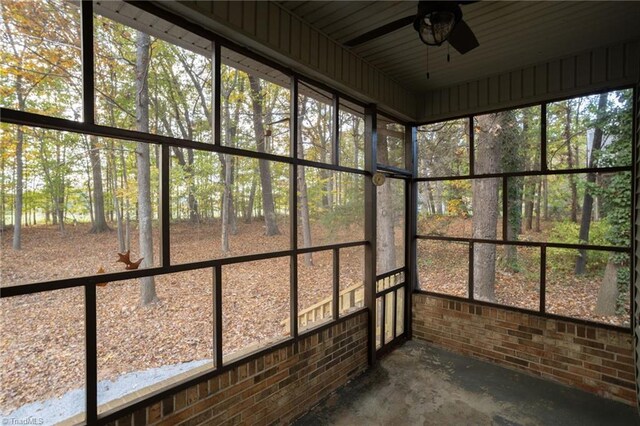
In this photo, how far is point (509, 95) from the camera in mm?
3404

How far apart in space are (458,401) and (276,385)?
1.80 metres

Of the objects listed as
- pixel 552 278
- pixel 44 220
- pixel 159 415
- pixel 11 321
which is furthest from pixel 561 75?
pixel 44 220

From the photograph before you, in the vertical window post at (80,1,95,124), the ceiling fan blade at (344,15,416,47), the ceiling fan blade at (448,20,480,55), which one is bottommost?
the vertical window post at (80,1,95,124)

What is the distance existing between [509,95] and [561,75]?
→ 0.48 meters

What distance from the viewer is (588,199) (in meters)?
3.35

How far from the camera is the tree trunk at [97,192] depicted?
3.38m

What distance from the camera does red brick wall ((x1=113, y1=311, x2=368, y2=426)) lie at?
1.87 metres

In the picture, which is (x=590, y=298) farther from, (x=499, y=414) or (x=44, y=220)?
(x=44, y=220)

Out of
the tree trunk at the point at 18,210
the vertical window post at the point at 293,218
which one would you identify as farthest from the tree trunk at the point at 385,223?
the tree trunk at the point at 18,210

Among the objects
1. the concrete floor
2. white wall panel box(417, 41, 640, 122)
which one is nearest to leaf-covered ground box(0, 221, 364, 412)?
the concrete floor

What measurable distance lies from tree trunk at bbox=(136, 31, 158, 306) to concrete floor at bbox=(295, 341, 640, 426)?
2.33 m

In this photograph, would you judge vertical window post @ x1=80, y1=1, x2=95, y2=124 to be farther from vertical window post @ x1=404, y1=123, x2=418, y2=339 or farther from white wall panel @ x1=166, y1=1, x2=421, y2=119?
vertical window post @ x1=404, y1=123, x2=418, y2=339

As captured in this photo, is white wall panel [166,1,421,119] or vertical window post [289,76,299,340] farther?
vertical window post [289,76,299,340]

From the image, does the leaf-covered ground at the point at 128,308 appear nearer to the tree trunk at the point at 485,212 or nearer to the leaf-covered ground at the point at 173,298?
the leaf-covered ground at the point at 173,298
